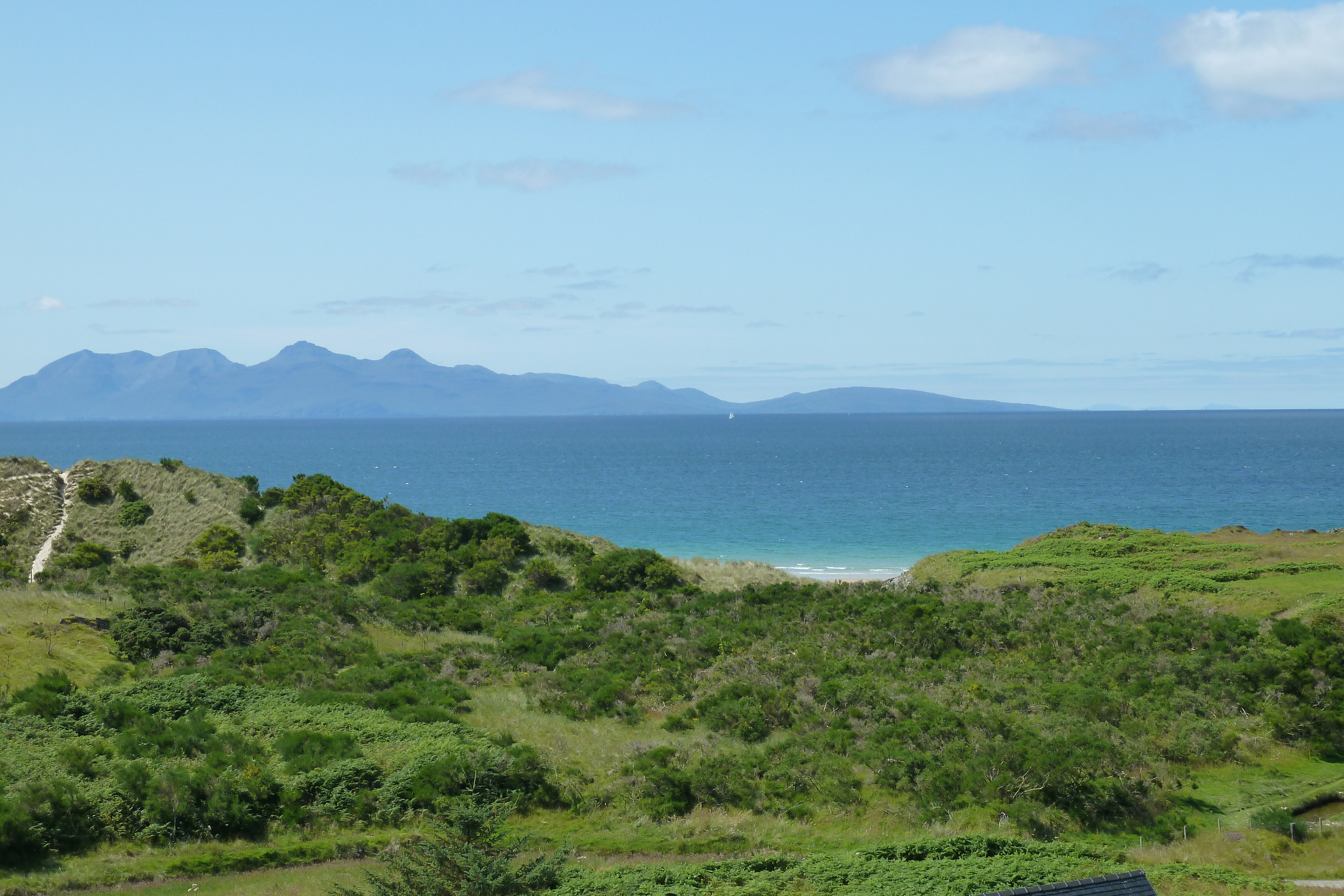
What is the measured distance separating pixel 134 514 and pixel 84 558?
19.2 feet

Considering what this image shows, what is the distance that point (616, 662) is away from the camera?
105ft

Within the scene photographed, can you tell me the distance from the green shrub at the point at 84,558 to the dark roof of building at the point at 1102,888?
4572cm

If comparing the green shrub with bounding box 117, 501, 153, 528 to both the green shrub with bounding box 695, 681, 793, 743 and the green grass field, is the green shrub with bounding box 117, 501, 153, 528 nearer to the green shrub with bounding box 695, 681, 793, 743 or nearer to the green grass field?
the green grass field

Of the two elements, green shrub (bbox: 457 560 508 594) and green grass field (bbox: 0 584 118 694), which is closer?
green grass field (bbox: 0 584 118 694)

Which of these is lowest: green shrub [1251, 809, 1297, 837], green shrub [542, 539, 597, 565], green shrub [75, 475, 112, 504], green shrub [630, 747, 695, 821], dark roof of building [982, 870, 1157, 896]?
green shrub [630, 747, 695, 821]

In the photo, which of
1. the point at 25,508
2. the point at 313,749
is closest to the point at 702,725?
the point at 313,749

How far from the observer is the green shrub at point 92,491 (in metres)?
54.5

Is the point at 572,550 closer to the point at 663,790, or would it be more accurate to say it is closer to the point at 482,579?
the point at 482,579

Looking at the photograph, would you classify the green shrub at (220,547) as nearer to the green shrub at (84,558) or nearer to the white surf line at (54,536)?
the green shrub at (84,558)

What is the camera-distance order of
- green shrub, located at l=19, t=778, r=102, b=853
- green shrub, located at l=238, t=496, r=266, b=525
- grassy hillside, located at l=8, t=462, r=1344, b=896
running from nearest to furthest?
1. green shrub, located at l=19, t=778, r=102, b=853
2. grassy hillside, located at l=8, t=462, r=1344, b=896
3. green shrub, located at l=238, t=496, r=266, b=525

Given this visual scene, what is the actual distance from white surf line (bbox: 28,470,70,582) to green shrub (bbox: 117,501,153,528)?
260cm

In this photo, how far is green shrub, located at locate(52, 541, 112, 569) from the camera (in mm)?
46656

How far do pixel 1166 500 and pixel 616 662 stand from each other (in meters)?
89.1

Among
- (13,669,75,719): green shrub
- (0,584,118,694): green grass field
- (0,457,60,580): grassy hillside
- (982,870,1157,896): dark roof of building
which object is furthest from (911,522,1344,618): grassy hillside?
(0,457,60,580): grassy hillside
